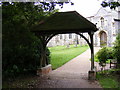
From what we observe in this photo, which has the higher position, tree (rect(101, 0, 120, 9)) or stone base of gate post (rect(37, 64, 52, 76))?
tree (rect(101, 0, 120, 9))

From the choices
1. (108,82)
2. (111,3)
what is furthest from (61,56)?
(111,3)

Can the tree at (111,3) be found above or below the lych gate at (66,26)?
above

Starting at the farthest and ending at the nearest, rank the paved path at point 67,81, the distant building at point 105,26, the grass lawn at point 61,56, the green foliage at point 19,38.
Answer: the distant building at point 105,26, the grass lawn at point 61,56, the paved path at point 67,81, the green foliage at point 19,38

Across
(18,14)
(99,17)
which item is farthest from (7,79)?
(99,17)

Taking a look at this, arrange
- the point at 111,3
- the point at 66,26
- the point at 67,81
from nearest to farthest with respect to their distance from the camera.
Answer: the point at 111,3 < the point at 67,81 < the point at 66,26

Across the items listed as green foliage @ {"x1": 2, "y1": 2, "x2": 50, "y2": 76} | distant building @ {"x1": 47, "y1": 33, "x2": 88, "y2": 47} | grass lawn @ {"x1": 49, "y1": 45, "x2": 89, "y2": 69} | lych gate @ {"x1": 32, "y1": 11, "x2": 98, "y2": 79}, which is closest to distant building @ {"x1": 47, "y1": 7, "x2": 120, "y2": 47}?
distant building @ {"x1": 47, "y1": 33, "x2": 88, "y2": 47}

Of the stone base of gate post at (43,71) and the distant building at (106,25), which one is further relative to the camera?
the distant building at (106,25)

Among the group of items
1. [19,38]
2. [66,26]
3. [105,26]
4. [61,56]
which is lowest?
[61,56]

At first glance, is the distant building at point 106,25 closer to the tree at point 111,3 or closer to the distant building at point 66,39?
the distant building at point 66,39

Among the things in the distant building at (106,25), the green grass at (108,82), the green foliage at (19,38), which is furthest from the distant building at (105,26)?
the green foliage at (19,38)

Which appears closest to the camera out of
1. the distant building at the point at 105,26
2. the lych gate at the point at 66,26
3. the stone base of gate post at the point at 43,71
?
the lych gate at the point at 66,26

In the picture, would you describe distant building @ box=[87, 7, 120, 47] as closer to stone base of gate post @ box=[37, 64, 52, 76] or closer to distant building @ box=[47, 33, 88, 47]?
distant building @ box=[47, 33, 88, 47]

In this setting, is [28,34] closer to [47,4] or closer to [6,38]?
[6,38]

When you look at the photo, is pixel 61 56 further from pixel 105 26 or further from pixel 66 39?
pixel 66 39
